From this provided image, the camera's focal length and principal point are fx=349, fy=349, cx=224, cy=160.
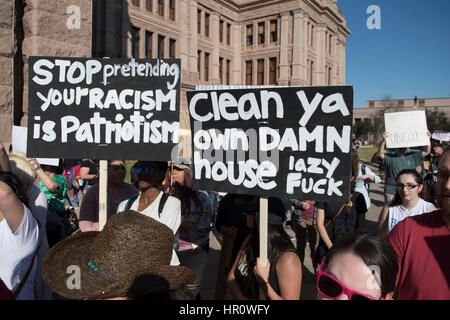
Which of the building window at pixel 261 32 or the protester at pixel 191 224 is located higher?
the building window at pixel 261 32

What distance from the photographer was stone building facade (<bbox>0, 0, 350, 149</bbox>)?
2269 cm

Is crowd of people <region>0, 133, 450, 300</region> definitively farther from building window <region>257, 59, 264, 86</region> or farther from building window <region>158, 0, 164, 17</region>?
building window <region>257, 59, 264, 86</region>

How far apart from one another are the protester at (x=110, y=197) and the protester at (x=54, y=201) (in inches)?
17.4

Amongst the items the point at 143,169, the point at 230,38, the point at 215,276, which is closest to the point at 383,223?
the point at 143,169

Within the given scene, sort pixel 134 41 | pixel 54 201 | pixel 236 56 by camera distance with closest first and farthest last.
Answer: pixel 54 201
pixel 134 41
pixel 236 56

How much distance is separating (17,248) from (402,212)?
122 inches

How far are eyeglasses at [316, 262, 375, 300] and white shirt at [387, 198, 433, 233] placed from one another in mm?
2020

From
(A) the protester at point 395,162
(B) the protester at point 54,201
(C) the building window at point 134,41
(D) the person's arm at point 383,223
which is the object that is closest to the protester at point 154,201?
(B) the protester at point 54,201

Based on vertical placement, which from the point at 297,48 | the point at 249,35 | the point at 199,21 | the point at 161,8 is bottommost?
the point at 297,48

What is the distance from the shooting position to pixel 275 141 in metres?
2.37

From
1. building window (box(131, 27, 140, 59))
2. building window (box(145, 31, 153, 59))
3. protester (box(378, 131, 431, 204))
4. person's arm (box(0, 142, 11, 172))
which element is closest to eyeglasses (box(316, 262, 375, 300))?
person's arm (box(0, 142, 11, 172))

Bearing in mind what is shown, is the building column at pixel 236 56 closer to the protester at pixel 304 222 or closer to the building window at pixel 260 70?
the building window at pixel 260 70

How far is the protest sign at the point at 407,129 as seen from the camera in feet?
17.0

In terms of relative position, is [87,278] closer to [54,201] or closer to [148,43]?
[54,201]
